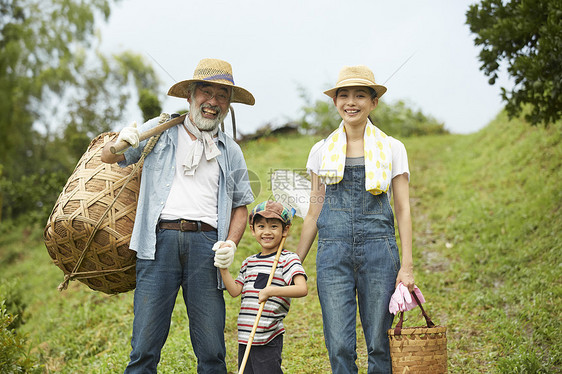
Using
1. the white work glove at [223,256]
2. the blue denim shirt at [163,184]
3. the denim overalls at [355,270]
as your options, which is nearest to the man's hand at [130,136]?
the blue denim shirt at [163,184]

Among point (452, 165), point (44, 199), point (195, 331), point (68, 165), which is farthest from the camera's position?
point (68, 165)

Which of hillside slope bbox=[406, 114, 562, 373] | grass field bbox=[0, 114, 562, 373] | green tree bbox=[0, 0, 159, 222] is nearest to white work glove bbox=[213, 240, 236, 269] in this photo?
grass field bbox=[0, 114, 562, 373]

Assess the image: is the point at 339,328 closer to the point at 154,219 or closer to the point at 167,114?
the point at 154,219

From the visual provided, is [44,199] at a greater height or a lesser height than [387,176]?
greater

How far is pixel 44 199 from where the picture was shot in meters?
10.8

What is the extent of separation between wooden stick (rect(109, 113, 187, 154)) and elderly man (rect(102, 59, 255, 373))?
39mm

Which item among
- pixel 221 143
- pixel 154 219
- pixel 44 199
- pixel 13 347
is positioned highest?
pixel 44 199

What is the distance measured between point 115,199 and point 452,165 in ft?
36.0

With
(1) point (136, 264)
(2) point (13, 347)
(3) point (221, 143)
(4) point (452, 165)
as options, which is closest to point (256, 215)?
(3) point (221, 143)

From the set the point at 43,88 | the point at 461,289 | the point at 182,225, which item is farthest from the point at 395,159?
the point at 43,88

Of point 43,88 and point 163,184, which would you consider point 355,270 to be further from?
point 43,88

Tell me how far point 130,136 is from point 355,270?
1.61 m

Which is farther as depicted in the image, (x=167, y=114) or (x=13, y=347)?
(x=13, y=347)

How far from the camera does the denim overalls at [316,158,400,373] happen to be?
3199 millimetres
